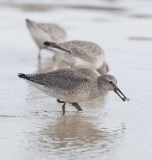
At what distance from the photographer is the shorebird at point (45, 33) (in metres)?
13.8

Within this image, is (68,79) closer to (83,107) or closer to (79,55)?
(83,107)

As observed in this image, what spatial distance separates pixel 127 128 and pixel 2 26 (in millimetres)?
9048

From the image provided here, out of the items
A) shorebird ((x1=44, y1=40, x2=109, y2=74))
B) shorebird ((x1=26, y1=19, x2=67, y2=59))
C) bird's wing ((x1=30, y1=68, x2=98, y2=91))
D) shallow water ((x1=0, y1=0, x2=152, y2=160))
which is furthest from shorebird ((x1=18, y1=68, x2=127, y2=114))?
shorebird ((x1=26, y1=19, x2=67, y2=59))

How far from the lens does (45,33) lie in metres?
13.9

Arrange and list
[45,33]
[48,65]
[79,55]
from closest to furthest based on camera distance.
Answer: [79,55]
[48,65]
[45,33]

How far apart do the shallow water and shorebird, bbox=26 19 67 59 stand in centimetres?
38

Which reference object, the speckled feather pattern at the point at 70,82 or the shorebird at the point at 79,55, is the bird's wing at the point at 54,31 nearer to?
the shorebird at the point at 79,55

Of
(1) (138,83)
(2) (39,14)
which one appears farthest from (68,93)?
(2) (39,14)

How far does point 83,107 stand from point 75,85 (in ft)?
2.40

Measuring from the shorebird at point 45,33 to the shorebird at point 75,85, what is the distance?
5040 millimetres

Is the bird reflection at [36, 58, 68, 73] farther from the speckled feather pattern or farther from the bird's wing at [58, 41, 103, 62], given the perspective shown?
the speckled feather pattern

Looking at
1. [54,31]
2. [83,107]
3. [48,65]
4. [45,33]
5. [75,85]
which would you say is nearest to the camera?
[75,85]

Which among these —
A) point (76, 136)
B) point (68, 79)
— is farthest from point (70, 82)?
point (76, 136)

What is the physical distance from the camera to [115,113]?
8.73 m
